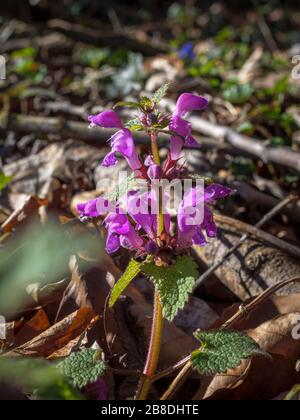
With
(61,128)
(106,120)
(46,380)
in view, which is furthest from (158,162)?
(61,128)

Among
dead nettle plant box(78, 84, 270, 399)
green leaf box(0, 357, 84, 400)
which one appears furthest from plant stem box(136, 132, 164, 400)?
green leaf box(0, 357, 84, 400)

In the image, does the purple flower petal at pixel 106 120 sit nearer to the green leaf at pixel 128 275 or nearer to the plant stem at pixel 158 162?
the plant stem at pixel 158 162

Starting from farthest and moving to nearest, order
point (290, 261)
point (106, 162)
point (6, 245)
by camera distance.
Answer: point (6, 245) → point (290, 261) → point (106, 162)

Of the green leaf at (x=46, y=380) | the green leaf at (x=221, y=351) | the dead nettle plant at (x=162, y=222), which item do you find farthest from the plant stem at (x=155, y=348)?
the green leaf at (x=46, y=380)

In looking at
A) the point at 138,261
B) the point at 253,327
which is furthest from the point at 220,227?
the point at 138,261

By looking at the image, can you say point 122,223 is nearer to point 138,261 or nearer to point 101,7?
point 138,261

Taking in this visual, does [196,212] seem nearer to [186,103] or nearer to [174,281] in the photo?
[174,281]
